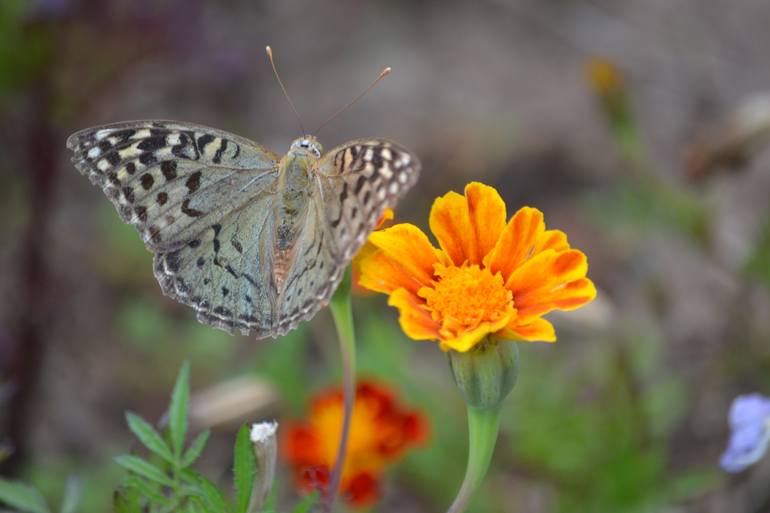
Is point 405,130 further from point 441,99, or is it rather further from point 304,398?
point 304,398

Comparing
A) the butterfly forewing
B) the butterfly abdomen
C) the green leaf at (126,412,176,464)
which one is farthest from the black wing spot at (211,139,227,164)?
the green leaf at (126,412,176,464)

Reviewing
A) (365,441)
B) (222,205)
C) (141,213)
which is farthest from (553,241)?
(365,441)

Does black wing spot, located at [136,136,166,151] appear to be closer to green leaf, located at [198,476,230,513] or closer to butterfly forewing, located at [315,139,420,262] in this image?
butterfly forewing, located at [315,139,420,262]

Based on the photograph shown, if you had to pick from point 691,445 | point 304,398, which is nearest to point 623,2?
point 691,445

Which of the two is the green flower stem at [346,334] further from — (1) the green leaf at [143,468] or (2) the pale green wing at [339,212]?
(1) the green leaf at [143,468]

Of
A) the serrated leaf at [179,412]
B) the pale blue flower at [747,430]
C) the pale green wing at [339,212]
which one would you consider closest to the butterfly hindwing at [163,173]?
the pale green wing at [339,212]

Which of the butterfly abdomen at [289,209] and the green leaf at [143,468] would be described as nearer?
the green leaf at [143,468]
